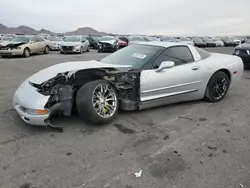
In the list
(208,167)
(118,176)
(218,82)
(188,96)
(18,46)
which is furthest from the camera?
(18,46)

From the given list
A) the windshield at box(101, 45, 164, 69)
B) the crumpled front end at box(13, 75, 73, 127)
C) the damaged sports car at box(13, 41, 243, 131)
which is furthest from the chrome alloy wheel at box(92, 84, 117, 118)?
the windshield at box(101, 45, 164, 69)

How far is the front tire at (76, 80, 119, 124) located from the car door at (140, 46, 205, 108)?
61 cm

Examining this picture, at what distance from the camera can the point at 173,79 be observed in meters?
4.97

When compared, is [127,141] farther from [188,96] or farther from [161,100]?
[188,96]

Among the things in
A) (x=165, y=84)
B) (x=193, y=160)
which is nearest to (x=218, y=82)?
(x=165, y=84)

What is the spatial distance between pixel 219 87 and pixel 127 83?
2.40 meters

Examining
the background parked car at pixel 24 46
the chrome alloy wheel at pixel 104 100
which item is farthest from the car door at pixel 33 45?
the chrome alloy wheel at pixel 104 100

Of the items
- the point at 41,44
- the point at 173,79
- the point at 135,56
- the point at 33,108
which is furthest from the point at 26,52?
the point at 33,108

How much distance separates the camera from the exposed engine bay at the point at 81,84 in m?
4.05

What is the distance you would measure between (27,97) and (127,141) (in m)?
1.68

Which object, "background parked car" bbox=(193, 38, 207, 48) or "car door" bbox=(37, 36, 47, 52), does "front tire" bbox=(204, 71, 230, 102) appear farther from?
"background parked car" bbox=(193, 38, 207, 48)

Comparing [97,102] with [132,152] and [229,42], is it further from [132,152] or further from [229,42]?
[229,42]

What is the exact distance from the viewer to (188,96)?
17.7 feet

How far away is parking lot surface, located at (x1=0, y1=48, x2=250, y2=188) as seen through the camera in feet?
9.16
